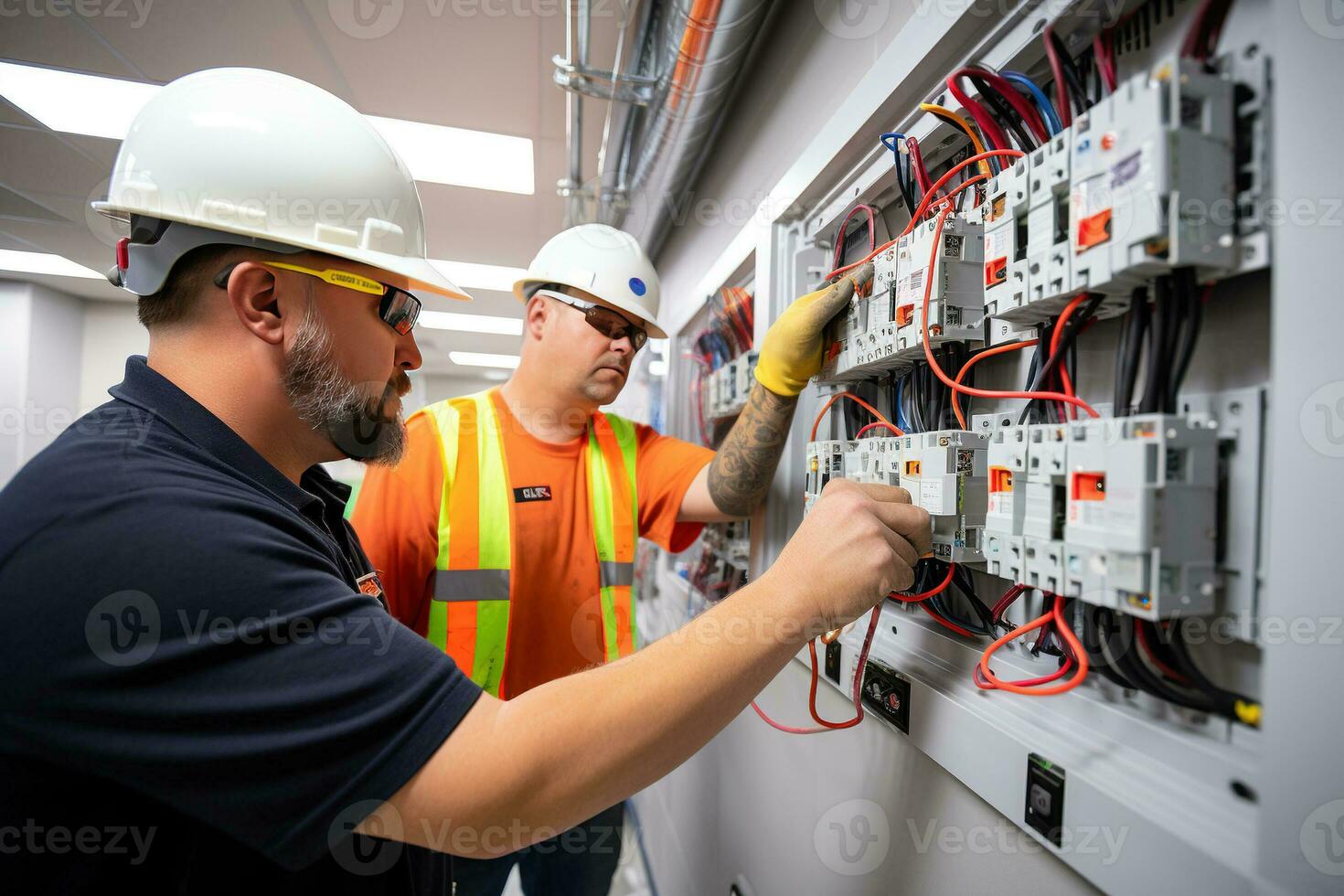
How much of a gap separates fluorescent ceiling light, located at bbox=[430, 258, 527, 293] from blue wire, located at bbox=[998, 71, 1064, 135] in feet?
11.7

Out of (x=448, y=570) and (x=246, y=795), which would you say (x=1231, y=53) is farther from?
(x=448, y=570)

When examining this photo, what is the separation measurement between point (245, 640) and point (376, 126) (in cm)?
229

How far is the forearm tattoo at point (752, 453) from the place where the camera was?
1147 millimetres

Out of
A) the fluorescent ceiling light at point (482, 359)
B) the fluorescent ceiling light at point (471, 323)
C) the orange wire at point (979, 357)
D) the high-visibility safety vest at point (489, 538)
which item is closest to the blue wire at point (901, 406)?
the orange wire at point (979, 357)

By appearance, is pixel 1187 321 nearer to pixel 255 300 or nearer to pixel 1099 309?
pixel 1099 309

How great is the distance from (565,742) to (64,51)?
2.91m

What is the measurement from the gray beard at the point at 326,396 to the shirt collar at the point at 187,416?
8cm

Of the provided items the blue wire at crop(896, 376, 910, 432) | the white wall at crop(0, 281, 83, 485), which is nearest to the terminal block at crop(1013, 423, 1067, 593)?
the blue wire at crop(896, 376, 910, 432)

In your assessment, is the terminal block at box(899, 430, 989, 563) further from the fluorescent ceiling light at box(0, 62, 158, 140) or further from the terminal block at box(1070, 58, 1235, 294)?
the fluorescent ceiling light at box(0, 62, 158, 140)

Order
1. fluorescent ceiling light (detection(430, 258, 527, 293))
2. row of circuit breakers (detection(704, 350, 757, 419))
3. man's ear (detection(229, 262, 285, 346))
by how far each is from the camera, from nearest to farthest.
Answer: man's ear (detection(229, 262, 285, 346)) → row of circuit breakers (detection(704, 350, 757, 419)) → fluorescent ceiling light (detection(430, 258, 527, 293))

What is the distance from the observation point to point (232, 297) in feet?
2.19

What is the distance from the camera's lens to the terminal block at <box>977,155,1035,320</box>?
61 cm

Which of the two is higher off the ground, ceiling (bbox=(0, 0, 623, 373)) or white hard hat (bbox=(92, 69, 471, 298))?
ceiling (bbox=(0, 0, 623, 373))

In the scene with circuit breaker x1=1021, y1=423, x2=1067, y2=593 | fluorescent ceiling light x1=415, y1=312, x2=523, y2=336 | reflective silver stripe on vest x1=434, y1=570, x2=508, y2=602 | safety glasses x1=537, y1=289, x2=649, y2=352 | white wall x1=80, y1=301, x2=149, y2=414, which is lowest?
reflective silver stripe on vest x1=434, y1=570, x2=508, y2=602
